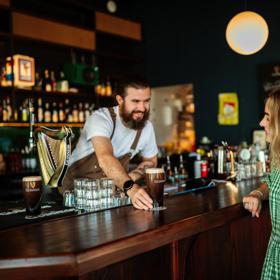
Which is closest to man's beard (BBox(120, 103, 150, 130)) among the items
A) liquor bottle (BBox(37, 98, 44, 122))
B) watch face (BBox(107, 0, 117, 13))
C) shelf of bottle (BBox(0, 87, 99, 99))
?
shelf of bottle (BBox(0, 87, 99, 99))

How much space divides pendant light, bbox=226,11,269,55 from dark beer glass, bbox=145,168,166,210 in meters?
2.25

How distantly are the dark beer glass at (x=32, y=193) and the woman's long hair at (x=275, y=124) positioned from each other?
0.93 meters

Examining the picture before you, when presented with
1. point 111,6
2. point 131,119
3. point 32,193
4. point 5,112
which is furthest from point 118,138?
point 111,6

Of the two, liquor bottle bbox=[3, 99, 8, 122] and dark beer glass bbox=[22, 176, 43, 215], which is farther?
liquor bottle bbox=[3, 99, 8, 122]

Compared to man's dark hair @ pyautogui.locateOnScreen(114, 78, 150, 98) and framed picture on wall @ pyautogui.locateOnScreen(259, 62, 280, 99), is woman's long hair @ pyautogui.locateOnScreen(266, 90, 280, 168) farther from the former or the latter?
framed picture on wall @ pyautogui.locateOnScreen(259, 62, 280, 99)

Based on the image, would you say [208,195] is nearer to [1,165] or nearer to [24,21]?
[1,165]

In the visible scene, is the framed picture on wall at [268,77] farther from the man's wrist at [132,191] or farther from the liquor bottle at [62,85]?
the man's wrist at [132,191]

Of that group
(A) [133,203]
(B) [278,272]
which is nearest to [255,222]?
(B) [278,272]

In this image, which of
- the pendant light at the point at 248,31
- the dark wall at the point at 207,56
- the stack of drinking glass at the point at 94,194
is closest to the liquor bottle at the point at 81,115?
the dark wall at the point at 207,56

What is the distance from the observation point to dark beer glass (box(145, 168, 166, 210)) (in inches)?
68.4

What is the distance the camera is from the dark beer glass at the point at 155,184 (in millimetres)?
1737

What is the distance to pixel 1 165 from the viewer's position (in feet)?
14.3

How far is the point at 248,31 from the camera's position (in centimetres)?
359

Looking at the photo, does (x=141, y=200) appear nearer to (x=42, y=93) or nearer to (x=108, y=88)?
(x=42, y=93)
